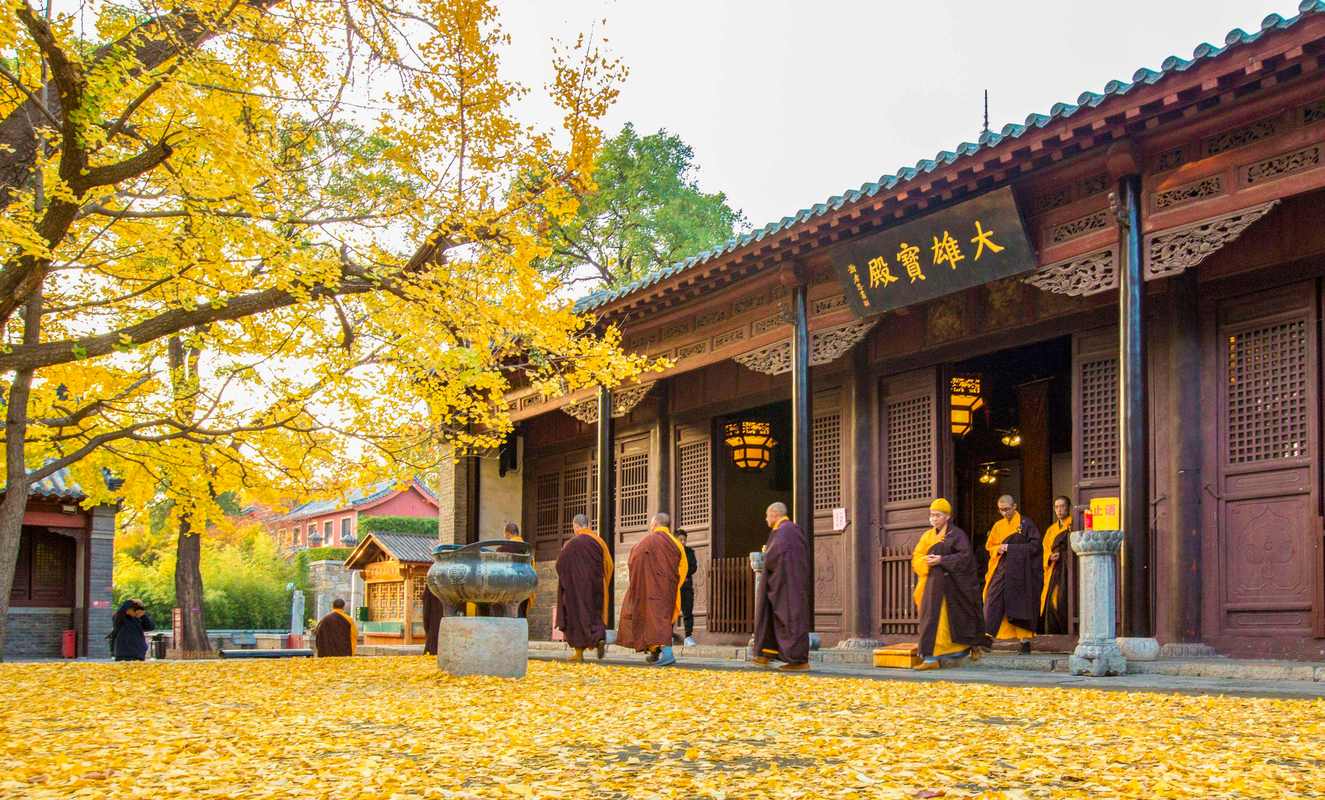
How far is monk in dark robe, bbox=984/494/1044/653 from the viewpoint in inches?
496

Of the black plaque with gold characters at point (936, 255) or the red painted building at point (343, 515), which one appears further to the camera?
the red painted building at point (343, 515)

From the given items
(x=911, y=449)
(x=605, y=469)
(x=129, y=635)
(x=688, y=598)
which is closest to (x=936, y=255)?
(x=911, y=449)

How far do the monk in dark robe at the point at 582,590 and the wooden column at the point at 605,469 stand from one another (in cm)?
215

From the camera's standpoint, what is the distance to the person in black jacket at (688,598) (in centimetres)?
1542

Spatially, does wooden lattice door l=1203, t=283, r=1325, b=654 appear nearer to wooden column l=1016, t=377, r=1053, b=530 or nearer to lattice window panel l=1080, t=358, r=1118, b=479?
lattice window panel l=1080, t=358, r=1118, b=479

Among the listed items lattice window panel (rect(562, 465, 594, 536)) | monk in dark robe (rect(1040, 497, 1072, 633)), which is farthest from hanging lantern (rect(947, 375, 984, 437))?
lattice window panel (rect(562, 465, 594, 536))

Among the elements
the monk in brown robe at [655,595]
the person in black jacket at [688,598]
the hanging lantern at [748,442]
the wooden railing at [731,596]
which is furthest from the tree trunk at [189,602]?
the monk in brown robe at [655,595]

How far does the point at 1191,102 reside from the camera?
29.3 ft

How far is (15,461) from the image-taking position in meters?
13.3

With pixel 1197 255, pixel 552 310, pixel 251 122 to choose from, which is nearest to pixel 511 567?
pixel 552 310

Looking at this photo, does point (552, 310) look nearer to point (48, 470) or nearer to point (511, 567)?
point (511, 567)

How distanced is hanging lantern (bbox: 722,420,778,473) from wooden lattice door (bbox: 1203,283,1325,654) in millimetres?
7405

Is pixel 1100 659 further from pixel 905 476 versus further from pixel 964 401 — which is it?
pixel 964 401

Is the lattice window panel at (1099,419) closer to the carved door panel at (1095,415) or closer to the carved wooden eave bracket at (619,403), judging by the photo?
the carved door panel at (1095,415)
